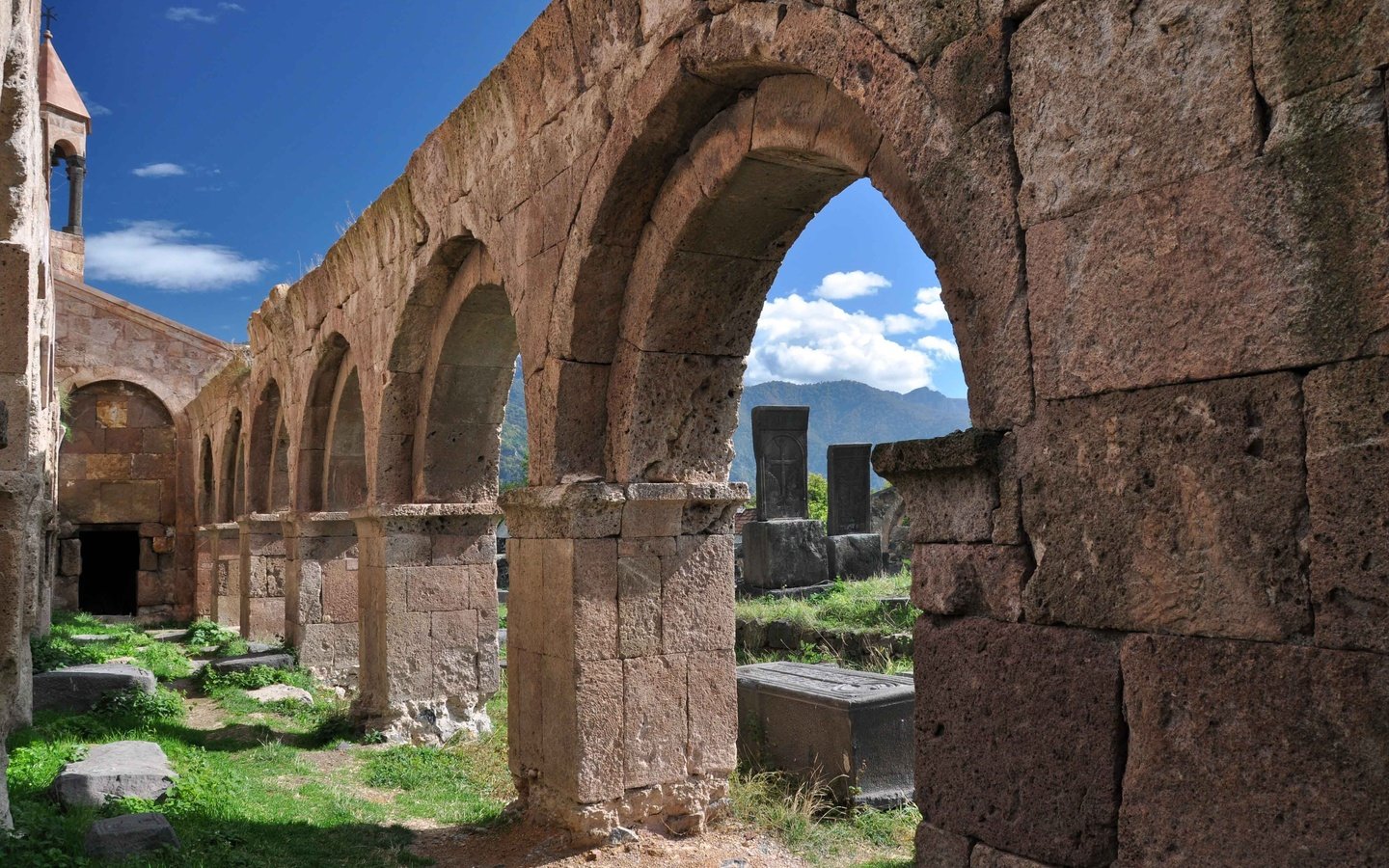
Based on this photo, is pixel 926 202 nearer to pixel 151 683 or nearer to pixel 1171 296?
pixel 1171 296

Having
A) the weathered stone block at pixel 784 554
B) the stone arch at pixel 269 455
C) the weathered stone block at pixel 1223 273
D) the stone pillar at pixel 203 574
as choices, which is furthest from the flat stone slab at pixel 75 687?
the stone pillar at pixel 203 574

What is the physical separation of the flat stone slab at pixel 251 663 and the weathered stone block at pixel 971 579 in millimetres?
9166

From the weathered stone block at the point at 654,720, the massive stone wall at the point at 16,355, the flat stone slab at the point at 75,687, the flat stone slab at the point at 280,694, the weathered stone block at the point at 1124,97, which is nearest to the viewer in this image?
the weathered stone block at the point at 1124,97

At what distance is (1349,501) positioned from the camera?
2.06m

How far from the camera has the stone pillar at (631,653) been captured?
17.3ft

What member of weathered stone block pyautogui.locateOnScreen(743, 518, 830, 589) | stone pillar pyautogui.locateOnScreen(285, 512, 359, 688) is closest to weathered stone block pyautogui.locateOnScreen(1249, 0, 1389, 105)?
stone pillar pyautogui.locateOnScreen(285, 512, 359, 688)

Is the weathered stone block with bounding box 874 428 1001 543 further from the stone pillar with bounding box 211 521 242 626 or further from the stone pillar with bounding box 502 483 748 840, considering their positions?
the stone pillar with bounding box 211 521 242 626

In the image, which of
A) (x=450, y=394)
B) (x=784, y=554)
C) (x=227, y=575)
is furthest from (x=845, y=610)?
(x=227, y=575)

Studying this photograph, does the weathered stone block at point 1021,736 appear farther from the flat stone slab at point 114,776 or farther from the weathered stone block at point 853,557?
the weathered stone block at point 853,557

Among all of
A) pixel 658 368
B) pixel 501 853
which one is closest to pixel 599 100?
pixel 658 368

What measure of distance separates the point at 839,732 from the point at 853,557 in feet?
24.4

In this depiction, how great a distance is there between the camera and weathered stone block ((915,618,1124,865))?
2498mm

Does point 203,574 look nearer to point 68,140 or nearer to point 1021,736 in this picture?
point 68,140

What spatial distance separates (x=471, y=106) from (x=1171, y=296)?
5.13 metres
